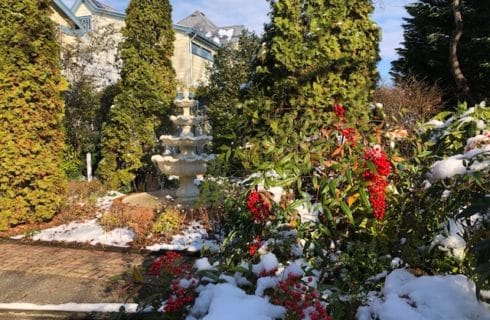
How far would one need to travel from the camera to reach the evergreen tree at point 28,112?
616cm

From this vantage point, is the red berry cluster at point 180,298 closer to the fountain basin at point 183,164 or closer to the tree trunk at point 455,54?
the fountain basin at point 183,164

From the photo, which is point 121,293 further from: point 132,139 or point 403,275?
point 132,139

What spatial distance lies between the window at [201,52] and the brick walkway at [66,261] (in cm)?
1668

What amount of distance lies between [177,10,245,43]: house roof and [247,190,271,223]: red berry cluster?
908 inches

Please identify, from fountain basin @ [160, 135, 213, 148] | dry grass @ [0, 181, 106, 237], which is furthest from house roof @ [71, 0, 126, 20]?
fountain basin @ [160, 135, 213, 148]

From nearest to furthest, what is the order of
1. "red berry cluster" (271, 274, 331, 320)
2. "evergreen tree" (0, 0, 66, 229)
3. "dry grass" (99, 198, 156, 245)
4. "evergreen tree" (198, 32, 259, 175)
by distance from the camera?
"red berry cluster" (271, 274, 331, 320) < "dry grass" (99, 198, 156, 245) < "evergreen tree" (0, 0, 66, 229) < "evergreen tree" (198, 32, 259, 175)

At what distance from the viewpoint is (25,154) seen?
6316 millimetres

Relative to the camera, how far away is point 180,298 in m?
1.64

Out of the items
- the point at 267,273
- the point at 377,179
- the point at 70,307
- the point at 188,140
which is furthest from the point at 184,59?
the point at 267,273

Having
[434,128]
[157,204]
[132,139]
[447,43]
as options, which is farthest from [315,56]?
[447,43]

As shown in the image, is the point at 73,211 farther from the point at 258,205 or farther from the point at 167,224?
the point at 258,205

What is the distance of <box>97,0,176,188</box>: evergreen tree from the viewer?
9.88m

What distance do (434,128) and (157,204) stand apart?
18.1 feet

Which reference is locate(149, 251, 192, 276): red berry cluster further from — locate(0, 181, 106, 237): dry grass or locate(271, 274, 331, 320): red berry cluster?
locate(0, 181, 106, 237): dry grass
